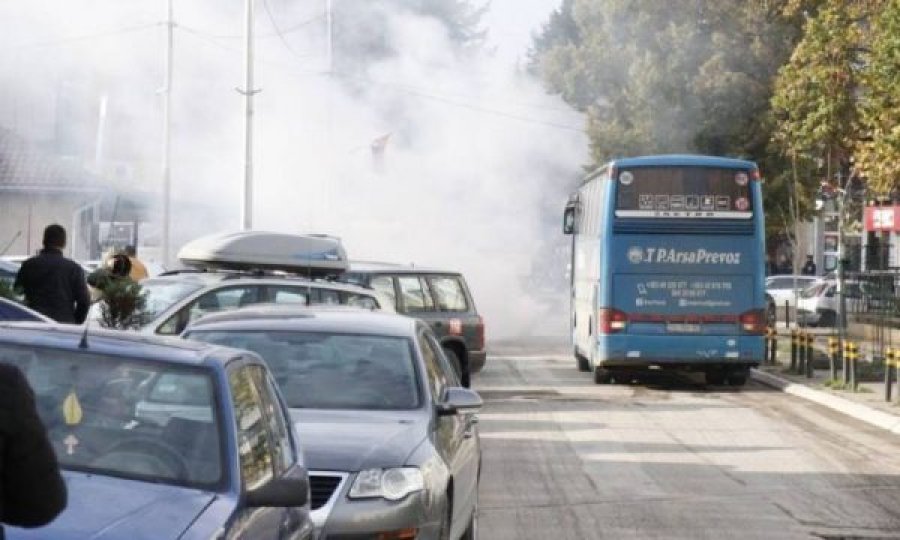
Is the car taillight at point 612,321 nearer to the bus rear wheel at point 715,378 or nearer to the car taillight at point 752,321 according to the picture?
the car taillight at point 752,321

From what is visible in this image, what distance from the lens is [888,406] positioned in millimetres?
20312

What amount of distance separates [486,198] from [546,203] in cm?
269

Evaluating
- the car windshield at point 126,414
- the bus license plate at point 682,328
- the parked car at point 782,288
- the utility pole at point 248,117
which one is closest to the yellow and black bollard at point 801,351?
the bus license plate at point 682,328

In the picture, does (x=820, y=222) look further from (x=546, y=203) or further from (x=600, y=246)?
(x=600, y=246)

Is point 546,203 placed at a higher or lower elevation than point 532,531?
higher

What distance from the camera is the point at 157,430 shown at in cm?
550

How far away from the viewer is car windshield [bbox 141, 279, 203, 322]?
1558 cm

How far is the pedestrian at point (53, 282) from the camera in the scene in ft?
47.1

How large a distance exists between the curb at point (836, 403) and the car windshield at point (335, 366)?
10393 mm

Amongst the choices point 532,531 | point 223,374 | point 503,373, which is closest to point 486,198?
point 503,373

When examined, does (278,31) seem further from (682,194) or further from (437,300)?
(437,300)

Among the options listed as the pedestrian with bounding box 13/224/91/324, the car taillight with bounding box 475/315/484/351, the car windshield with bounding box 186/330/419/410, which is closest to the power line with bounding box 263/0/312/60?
the car taillight with bounding box 475/315/484/351

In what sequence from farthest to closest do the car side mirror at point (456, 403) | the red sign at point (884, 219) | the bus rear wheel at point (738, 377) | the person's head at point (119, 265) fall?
the red sign at point (884, 219) < the bus rear wheel at point (738, 377) < the person's head at point (119, 265) < the car side mirror at point (456, 403)

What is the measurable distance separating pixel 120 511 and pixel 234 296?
34.1 ft
